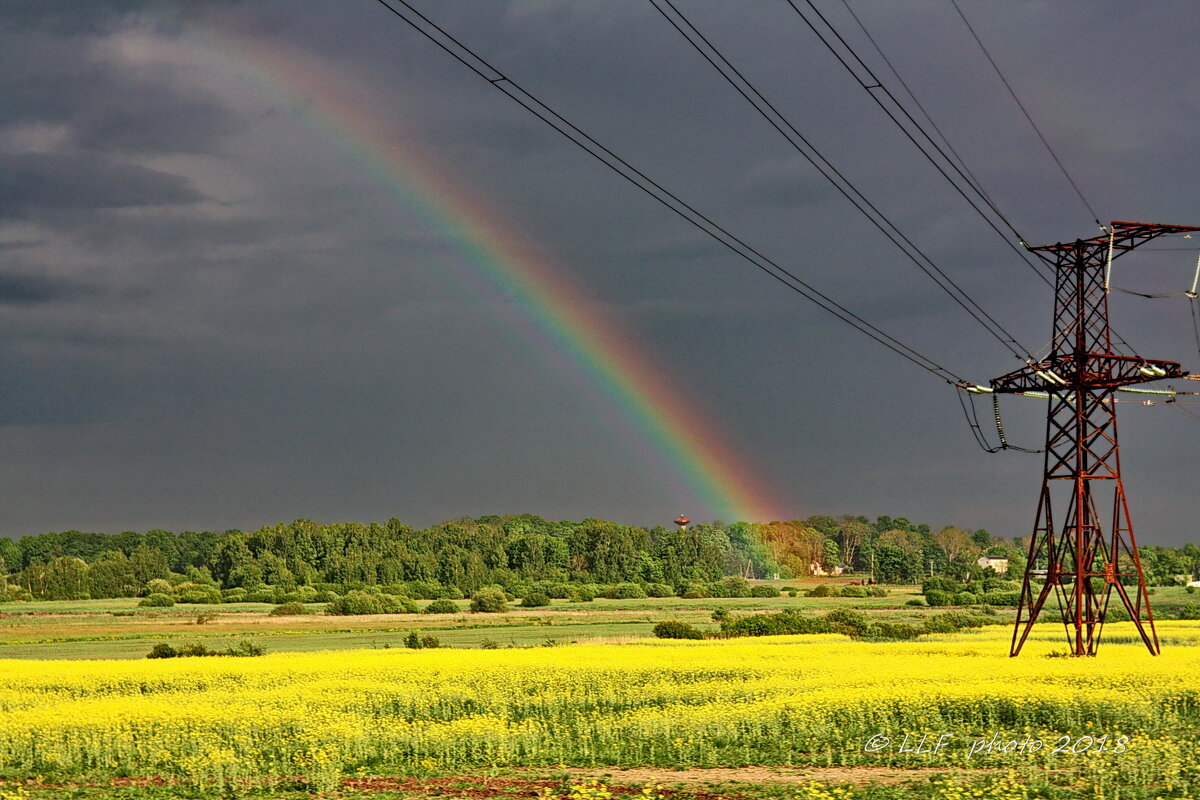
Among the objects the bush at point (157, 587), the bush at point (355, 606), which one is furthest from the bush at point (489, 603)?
the bush at point (157, 587)

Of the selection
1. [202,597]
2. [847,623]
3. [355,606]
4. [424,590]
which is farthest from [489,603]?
[847,623]

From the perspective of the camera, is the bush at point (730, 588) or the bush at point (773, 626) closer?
the bush at point (773, 626)

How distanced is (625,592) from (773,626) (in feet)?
339

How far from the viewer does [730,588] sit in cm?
18638

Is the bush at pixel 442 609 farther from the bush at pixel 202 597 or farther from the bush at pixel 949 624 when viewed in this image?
the bush at pixel 949 624

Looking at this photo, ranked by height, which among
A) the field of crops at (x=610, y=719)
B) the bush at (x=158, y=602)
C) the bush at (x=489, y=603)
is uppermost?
the field of crops at (x=610, y=719)

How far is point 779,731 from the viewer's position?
95.4ft

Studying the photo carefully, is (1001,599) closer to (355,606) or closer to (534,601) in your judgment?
(534,601)

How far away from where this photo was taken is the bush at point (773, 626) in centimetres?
7988

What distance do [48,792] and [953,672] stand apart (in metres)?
27.6

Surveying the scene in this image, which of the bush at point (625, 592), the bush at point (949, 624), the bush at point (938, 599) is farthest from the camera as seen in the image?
the bush at point (625, 592)

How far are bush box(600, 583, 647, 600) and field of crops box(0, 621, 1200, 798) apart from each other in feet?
448

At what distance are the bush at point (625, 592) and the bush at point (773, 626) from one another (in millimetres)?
96855

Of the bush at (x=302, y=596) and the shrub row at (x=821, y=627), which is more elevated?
the shrub row at (x=821, y=627)
